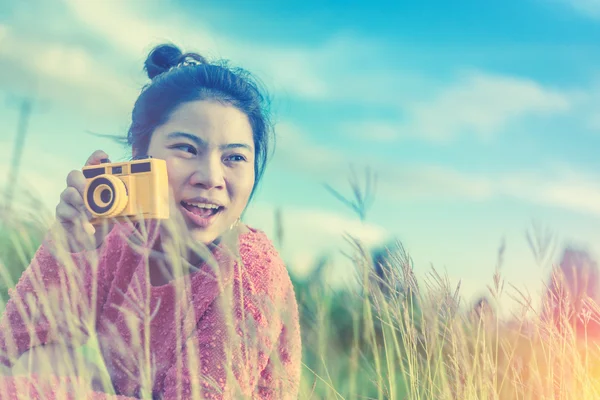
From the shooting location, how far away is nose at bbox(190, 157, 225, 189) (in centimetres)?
189

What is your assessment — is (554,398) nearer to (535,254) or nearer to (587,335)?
(587,335)

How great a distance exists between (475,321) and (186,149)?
1.00 m

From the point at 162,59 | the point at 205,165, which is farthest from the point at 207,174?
the point at 162,59

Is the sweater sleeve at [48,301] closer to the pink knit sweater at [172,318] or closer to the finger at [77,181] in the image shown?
the pink knit sweater at [172,318]

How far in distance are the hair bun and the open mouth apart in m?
0.70

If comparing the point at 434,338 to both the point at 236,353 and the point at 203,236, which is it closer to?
the point at 236,353

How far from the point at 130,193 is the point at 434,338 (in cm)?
88

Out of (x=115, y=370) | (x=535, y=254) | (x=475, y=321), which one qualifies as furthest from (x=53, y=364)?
(x=535, y=254)

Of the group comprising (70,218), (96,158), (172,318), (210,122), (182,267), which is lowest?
(172,318)

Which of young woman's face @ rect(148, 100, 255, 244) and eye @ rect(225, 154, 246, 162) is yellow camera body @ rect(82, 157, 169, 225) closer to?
young woman's face @ rect(148, 100, 255, 244)

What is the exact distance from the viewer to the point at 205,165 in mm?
1896

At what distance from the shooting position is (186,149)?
75.6 inches

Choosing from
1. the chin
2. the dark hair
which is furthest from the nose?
the dark hair

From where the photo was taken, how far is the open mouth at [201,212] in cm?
192
